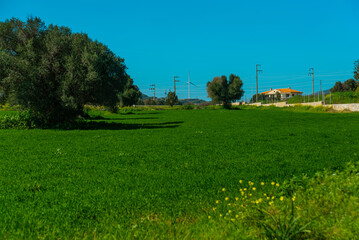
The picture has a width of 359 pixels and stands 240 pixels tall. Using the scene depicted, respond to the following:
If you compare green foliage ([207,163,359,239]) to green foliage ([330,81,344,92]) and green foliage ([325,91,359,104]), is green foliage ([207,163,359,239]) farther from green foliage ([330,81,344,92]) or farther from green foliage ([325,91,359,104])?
green foliage ([330,81,344,92])

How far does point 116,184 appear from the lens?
756cm

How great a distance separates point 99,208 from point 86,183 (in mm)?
2075

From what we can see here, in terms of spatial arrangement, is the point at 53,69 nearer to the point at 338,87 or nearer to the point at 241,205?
the point at 241,205

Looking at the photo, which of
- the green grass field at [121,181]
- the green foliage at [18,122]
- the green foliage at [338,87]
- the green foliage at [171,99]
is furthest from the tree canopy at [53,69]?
the green foliage at [338,87]

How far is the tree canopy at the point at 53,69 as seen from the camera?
25938 mm

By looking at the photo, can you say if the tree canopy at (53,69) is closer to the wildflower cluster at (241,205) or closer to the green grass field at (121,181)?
the green grass field at (121,181)

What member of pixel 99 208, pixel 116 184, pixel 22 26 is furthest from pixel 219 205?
pixel 22 26

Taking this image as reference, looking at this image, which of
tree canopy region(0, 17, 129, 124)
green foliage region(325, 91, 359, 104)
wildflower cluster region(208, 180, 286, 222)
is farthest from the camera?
green foliage region(325, 91, 359, 104)

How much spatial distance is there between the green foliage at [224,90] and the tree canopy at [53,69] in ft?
268

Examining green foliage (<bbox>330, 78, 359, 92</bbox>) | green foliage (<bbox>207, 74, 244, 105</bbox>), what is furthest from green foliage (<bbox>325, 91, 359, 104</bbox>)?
green foliage (<bbox>330, 78, 359, 92</bbox>)

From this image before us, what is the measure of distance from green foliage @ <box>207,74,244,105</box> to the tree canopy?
8167 centimetres

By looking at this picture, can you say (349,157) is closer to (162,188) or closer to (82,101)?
(162,188)

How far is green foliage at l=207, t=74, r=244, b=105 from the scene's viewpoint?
108 meters

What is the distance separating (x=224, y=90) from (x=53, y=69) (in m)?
87.1
